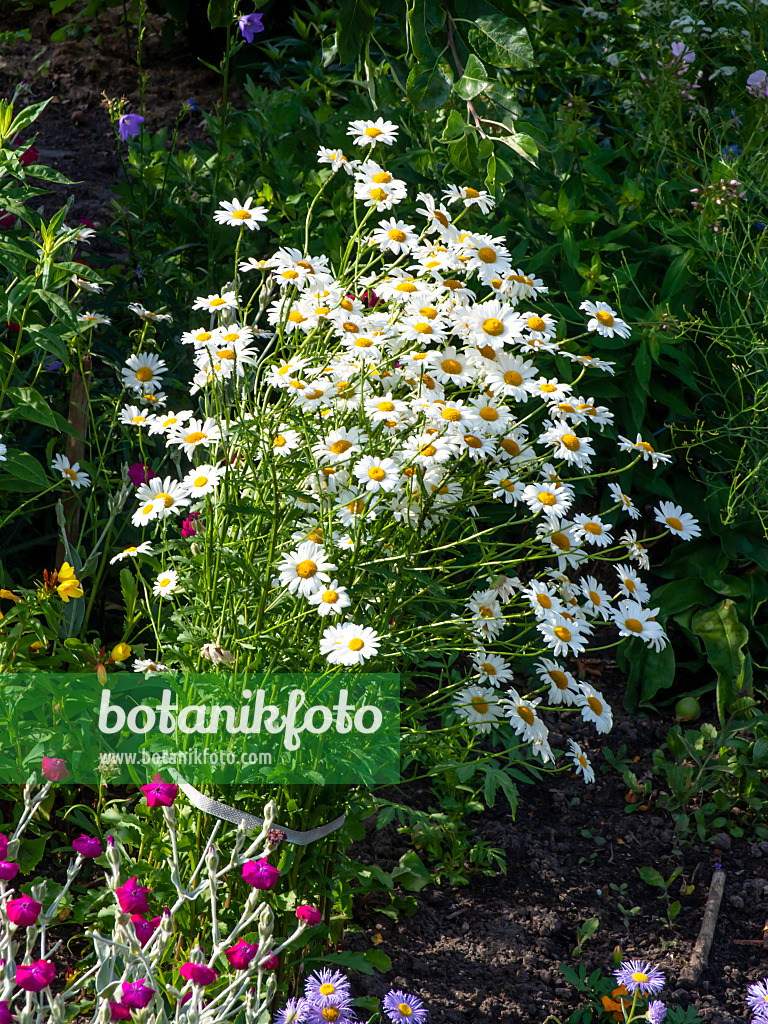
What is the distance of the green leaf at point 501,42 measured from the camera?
70.3 inches

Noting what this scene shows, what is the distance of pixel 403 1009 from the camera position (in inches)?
68.1

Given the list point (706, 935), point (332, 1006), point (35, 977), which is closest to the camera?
point (35, 977)

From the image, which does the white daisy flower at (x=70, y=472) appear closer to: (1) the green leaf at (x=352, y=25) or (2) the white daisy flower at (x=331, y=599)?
(2) the white daisy flower at (x=331, y=599)

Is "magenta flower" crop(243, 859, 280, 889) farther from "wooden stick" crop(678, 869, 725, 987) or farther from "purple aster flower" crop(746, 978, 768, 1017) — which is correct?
"wooden stick" crop(678, 869, 725, 987)

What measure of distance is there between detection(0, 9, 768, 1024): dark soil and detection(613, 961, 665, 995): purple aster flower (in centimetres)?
11

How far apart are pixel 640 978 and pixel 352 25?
2.00m

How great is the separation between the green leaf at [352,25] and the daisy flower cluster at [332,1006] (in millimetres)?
1805

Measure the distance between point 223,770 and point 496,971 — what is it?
0.81 m

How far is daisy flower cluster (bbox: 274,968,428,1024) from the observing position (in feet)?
5.15

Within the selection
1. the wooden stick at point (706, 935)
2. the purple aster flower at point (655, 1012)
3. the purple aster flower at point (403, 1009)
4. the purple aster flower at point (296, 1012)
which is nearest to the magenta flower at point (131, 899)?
the purple aster flower at point (296, 1012)

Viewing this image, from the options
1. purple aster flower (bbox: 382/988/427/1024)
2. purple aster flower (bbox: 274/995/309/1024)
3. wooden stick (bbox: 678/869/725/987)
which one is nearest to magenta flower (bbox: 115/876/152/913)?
purple aster flower (bbox: 274/995/309/1024)

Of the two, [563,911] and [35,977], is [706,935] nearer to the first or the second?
[563,911]

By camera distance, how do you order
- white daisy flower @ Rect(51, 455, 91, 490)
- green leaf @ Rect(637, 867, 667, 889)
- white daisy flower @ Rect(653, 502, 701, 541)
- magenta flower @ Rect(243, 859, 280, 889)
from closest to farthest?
1. magenta flower @ Rect(243, 859, 280, 889)
2. white daisy flower @ Rect(653, 502, 701, 541)
3. white daisy flower @ Rect(51, 455, 91, 490)
4. green leaf @ Rect(637, 867, 667, 889)

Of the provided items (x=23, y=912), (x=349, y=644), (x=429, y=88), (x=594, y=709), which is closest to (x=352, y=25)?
(x=429, y=88)
